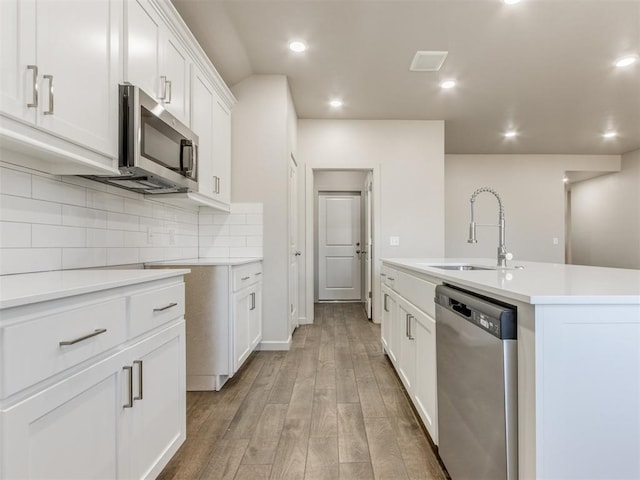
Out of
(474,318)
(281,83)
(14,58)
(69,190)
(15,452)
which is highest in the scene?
(281,83)

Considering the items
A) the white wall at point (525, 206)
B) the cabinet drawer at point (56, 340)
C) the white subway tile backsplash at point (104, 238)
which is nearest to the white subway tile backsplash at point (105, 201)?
the white subway tile backsplash at point (104, 238)

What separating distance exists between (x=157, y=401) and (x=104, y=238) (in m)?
0.98

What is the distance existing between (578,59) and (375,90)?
1.78 m

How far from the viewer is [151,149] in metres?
1.67

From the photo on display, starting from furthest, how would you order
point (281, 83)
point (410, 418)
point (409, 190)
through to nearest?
1. point (409, 190)
2. point (281, 83)
3. point (410, 418)

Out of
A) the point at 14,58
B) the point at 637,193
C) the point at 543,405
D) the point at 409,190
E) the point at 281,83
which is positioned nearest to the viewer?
the point at 543,405

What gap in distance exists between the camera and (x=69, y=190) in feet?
5.24

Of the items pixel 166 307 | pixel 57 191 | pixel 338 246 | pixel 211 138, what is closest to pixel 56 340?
pixel 166 307

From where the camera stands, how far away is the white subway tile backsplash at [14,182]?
1292 mm

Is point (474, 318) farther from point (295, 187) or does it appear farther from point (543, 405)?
point (295, 187)

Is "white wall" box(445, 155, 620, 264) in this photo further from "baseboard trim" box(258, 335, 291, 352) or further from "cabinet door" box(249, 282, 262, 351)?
"cabinet door" box(249, 282, 262, 351)

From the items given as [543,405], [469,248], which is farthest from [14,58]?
[469,248]

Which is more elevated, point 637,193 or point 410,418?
point 637,193

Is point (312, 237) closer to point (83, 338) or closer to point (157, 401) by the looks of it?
point (157, 401)
